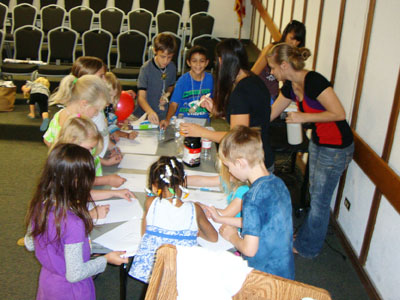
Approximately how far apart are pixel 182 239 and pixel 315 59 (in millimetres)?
3022

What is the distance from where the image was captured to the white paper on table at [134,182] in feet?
7.19

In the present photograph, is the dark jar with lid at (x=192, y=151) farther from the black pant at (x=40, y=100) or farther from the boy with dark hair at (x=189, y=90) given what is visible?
the black pant at (x=40, y=100)

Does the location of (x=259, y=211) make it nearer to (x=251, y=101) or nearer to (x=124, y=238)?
(x=124, y=238)

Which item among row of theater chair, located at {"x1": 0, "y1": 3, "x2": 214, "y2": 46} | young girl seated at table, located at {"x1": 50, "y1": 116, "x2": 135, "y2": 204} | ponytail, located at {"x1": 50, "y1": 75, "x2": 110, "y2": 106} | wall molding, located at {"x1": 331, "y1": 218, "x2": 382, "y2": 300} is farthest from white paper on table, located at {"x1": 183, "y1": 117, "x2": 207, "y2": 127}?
row of theater chair, located at {"x1": 0, "y1": 3, "x2": 214, "y2": 46}

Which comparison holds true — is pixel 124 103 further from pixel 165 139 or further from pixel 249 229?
pixel 249 229

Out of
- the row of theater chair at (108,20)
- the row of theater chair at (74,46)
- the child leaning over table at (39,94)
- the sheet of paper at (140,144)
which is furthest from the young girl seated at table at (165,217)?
the row of theater chair at (108,20)

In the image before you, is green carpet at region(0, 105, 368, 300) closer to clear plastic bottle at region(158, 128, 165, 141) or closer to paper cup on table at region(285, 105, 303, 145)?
paper cup on table at region(285, 105, 303, 145)

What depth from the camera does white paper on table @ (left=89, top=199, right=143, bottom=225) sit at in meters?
1.90

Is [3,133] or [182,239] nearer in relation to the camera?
[182,239]

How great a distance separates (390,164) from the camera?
2.39m

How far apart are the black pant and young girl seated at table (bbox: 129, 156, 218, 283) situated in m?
3.88

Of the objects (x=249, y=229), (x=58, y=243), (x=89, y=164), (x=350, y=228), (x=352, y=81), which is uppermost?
Result: (x=352, y=81)

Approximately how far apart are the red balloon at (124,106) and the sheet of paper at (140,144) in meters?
0.30

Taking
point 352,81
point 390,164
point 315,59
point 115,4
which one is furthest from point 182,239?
point 115,4
